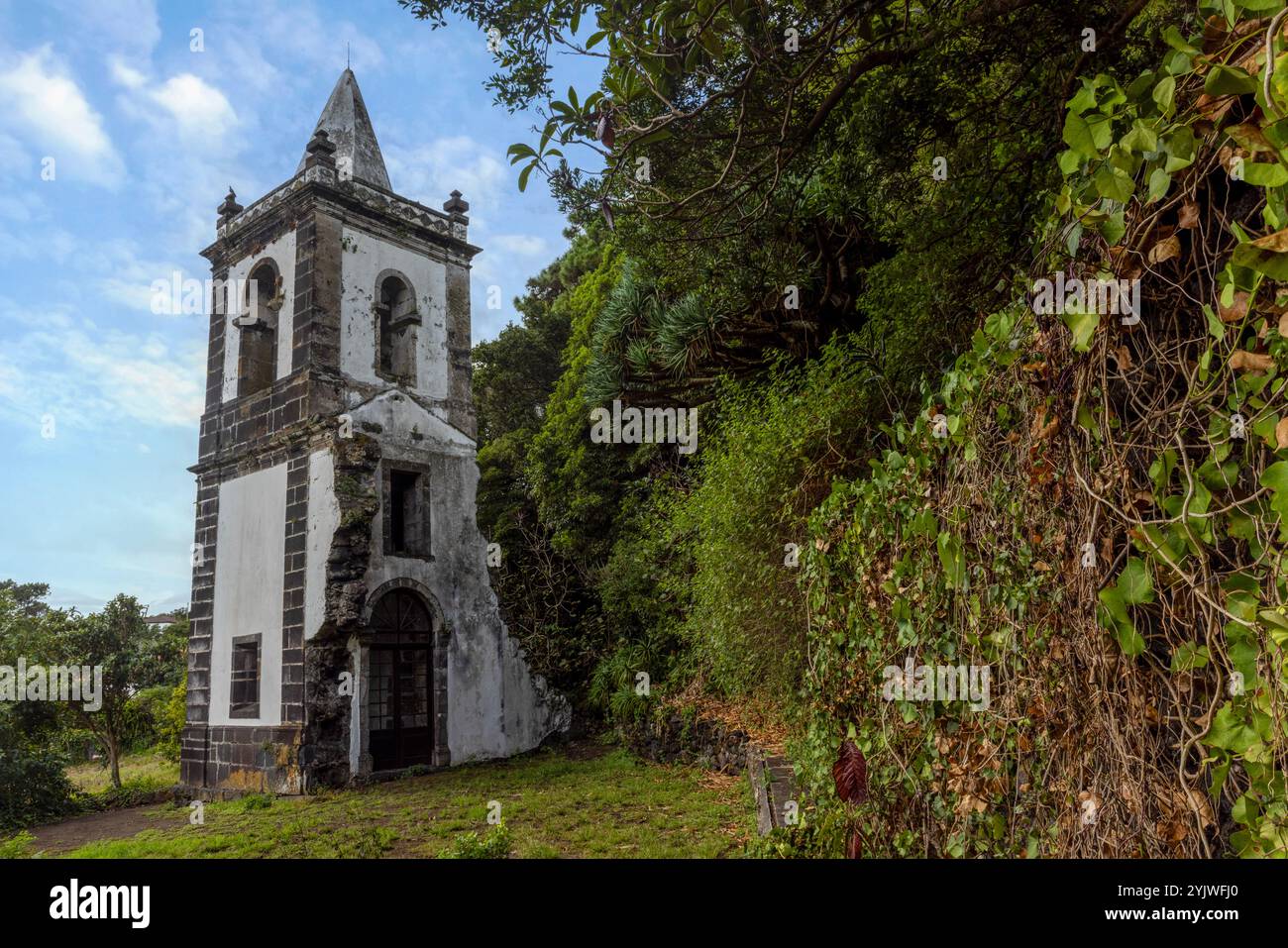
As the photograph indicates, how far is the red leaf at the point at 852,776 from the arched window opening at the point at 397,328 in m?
14.2

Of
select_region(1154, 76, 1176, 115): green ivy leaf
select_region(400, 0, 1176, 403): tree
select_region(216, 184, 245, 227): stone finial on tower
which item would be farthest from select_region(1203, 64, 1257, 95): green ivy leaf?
select_region(216, 184, 245, 227): stone finial on tower

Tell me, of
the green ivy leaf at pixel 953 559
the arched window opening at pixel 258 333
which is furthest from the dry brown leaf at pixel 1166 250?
the arched window opening at pixel 258 333

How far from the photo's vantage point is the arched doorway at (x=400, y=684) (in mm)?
14562

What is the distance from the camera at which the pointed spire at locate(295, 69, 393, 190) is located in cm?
1711

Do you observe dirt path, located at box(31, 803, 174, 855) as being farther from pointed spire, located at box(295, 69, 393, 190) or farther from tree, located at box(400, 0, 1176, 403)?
pointed spire, located at box(295, 69, 393, 190)

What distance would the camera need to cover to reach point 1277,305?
168 centimetres

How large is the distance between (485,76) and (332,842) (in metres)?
7.47

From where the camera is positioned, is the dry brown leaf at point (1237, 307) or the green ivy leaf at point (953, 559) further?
the green ivy leaf at point (953, 559)

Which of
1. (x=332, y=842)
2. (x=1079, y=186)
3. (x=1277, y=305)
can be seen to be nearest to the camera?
(x=1277, y=305)

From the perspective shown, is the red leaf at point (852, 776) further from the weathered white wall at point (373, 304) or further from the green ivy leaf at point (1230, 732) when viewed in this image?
the weathered white wall at point (373, 304)

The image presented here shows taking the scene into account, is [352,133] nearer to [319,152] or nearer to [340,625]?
[319,152]

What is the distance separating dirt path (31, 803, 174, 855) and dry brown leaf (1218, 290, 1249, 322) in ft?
41.0
